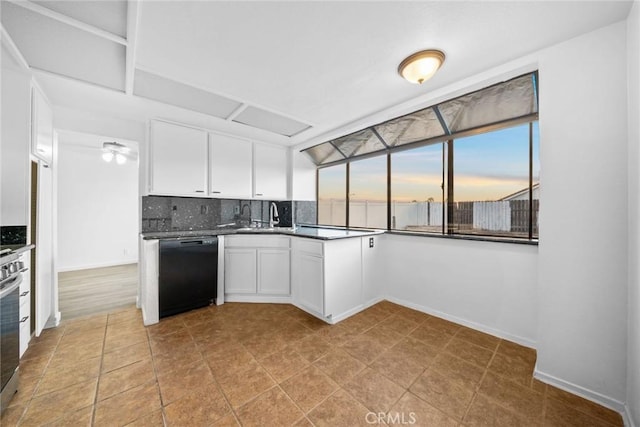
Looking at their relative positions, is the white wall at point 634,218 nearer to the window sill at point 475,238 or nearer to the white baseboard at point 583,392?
the white baseboard at point 583,392

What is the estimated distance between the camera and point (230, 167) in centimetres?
343

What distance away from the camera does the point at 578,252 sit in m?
Result: 1.55

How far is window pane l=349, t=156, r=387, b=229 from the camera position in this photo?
133 inches

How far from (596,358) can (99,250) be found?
7.04m

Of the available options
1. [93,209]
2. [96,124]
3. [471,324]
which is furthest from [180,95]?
[93,209]

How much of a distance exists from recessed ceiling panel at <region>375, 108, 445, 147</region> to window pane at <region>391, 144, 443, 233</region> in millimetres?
144

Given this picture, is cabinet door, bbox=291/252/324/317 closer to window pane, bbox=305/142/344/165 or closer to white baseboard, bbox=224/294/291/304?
white baseboard, bbox=224/294/291/304

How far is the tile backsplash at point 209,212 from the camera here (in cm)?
308

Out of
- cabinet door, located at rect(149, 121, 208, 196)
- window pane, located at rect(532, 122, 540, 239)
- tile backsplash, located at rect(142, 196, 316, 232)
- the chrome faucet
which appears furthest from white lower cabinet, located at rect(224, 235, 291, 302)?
window pane, located at rect(532, 122, 540, 239)

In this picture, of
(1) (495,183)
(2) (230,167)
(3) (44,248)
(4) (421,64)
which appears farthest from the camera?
(2) (230,167)

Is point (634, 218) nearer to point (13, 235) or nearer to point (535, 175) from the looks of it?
point (535, 175)

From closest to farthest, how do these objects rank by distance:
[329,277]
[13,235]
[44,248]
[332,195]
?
[13,235] → [44,248] → [329,277] → [332,195]

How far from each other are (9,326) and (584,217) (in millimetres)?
3598

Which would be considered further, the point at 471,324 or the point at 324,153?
the point at 324,153
